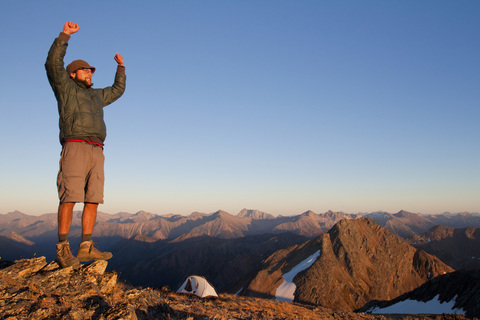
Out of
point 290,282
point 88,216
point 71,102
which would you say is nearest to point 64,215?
point 88,216

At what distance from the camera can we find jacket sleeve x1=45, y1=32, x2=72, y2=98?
454 cm

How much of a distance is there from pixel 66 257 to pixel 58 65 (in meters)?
3.17

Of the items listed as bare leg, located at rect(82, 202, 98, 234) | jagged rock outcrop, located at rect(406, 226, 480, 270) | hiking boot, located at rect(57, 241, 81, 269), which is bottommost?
jagged rock outcrop, located at rect(406, 226, 480, 270)

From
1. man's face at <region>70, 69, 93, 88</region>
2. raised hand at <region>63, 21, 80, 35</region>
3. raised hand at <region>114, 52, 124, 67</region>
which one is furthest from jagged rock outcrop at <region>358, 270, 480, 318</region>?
raised hand at <region>63, 21, 80, 35</region>

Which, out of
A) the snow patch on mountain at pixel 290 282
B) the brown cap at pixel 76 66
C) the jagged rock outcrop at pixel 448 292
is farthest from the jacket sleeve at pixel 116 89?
the jagged rock outcrop at pixel 448 292

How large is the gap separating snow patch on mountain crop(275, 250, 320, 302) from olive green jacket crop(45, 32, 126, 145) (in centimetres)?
6737

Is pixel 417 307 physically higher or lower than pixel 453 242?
higher

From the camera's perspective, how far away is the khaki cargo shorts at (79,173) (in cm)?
458

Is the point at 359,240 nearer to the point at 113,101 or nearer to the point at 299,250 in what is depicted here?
the point at 299,250

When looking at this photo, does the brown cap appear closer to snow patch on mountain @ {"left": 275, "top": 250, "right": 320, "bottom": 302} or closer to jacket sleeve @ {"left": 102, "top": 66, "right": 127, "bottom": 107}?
jacket sleeve @ {"left": 102, "top": 66, "right": 127, "bottom": 107}

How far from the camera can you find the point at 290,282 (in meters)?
69.9

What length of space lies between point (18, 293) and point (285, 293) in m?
70.8

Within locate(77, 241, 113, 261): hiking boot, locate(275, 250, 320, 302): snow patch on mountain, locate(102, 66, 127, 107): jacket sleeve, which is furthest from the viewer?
locate(275, 250, 320, 302): snow patch on mountain

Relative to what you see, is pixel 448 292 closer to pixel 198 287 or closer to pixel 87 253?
pixel 198 287
